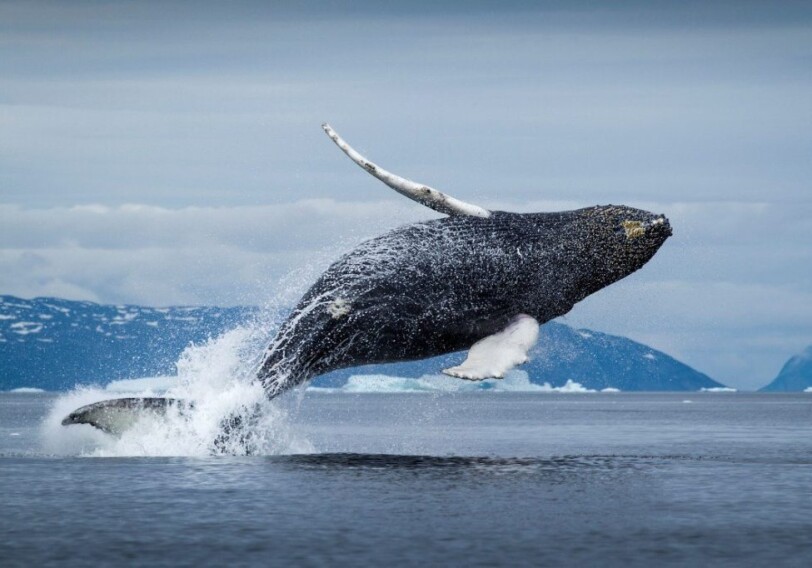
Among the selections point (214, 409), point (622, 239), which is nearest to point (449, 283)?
point (622, 239)

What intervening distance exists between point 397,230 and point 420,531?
5602 millimetres

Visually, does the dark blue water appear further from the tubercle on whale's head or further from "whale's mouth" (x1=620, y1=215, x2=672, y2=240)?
"whale's mouth" (x1=620, y1=215, x2=672, y2=240)

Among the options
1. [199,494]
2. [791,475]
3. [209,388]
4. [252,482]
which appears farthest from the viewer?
[791,475]

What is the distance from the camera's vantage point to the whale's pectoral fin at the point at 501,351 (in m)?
16.4

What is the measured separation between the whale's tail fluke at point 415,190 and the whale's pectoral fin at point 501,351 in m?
1.62

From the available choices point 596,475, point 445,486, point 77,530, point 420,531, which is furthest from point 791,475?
point 77,530

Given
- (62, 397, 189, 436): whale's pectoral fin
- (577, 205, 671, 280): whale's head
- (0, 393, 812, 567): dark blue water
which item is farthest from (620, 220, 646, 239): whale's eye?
(62, 397, 189, 436): whale's pectoral fin

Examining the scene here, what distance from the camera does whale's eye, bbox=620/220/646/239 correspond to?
18.3 metres

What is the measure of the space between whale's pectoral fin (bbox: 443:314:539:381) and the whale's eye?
1.93m

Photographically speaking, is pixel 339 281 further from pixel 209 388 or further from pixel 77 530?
pixel 77 530

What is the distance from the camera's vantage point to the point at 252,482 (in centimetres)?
1736

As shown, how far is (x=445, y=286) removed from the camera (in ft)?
57.9

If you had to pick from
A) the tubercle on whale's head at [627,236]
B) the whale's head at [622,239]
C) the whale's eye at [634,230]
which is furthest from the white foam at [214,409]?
the whale's eye at [634,230]

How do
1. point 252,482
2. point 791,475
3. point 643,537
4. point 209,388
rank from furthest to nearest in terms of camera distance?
point 791,475
point 209,388
point 252,482
point 643,537
